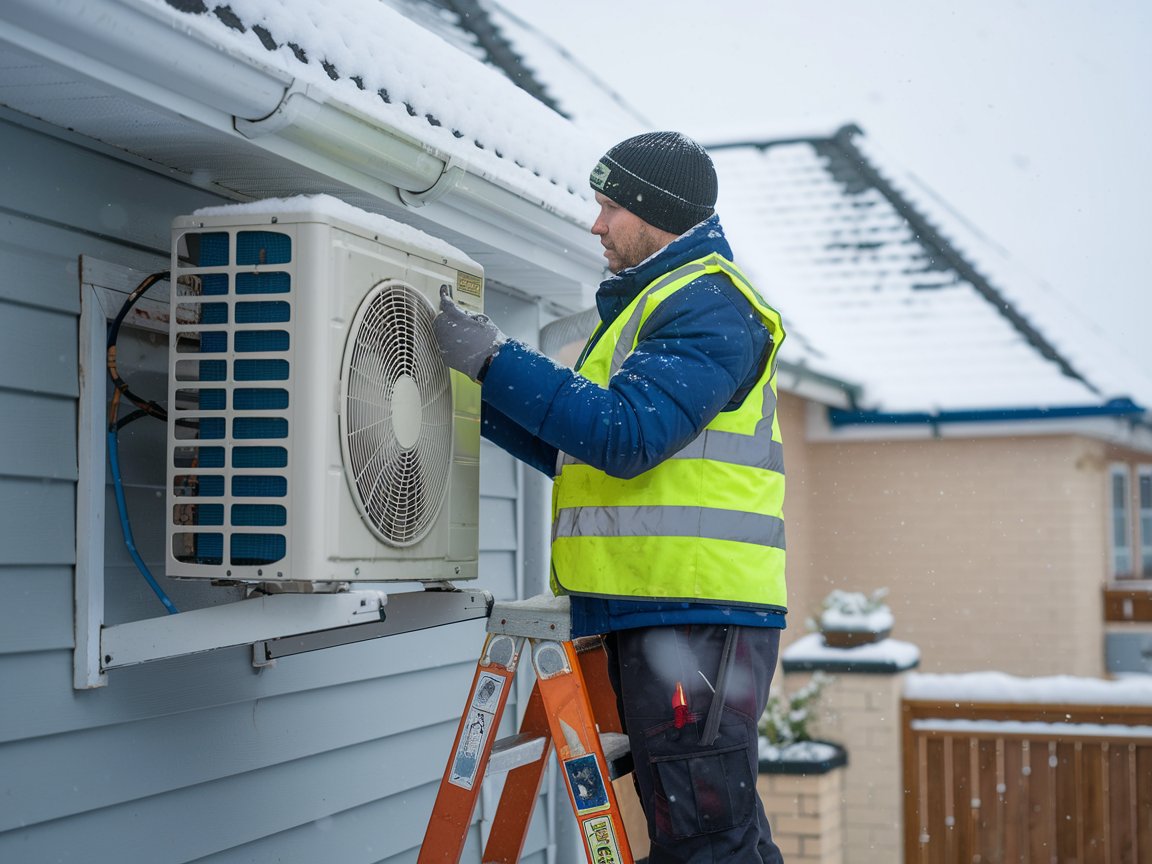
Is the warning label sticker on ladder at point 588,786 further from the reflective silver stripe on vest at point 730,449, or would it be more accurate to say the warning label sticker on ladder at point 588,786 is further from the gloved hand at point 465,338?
the gloved hand at point 465,338

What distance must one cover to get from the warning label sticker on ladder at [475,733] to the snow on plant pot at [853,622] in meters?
4.77

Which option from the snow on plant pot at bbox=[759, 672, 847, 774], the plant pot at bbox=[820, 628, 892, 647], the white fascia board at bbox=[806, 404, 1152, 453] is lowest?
the snow on plant pot at bbox=[759, 672, 847, 774]

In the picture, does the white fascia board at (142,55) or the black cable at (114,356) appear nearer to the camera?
the white fascia board at (142,55)

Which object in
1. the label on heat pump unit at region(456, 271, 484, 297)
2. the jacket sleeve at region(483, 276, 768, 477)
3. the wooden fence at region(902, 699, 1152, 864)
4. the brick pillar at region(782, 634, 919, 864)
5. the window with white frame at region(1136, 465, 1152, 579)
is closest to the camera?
the jacket sleeve at region(483, 276, 768, 477)

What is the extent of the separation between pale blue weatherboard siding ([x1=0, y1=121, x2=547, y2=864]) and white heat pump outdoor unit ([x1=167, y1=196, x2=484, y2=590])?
0.23 meters

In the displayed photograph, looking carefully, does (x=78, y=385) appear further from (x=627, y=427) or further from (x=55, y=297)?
(x=627, y=427)

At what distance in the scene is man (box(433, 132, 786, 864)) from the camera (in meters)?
2.25

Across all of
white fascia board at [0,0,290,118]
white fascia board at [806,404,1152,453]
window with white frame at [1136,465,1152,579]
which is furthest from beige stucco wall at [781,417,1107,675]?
white fascia board at [0,0,290,118]

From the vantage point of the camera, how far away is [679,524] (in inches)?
91.9

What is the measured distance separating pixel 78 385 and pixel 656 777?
1297 millimetres

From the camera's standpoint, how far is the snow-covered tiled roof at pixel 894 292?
33.2 feet

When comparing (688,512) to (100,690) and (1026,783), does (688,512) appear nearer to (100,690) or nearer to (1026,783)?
(100,690)

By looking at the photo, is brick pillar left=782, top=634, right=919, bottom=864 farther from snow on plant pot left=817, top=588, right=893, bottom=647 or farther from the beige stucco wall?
the beige stucco wall

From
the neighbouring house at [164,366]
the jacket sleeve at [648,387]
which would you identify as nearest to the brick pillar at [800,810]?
the neighbouring house at [164,366]
